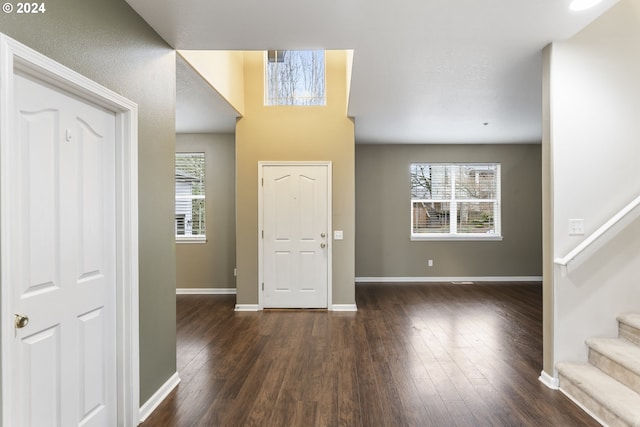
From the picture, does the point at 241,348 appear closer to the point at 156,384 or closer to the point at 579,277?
the point at 156,384

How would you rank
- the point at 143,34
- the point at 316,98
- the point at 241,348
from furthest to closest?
1. the point at 316,98
2. the point at 241,348
3. the point at 143,34

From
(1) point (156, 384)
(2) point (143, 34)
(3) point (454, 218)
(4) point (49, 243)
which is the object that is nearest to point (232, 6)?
(2) point (143, 34)

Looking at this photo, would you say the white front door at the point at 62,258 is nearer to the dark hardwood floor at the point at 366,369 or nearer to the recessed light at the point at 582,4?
the dark hardwood floor at the point at 366,369

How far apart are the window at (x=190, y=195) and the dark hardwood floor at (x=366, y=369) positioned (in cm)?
136

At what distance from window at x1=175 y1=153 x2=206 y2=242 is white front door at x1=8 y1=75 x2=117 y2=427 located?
359cm

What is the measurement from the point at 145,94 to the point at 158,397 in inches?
80.4

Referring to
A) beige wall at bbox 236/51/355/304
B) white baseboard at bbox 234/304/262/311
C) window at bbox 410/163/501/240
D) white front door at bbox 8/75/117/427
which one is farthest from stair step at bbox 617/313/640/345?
window at bbox 410/163/501/240

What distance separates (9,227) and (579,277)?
332 centimetres

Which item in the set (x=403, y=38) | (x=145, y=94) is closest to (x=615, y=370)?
(x=403, y=38)

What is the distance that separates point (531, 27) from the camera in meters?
2.28

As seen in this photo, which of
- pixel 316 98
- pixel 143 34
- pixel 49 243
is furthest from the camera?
pixel 316 98

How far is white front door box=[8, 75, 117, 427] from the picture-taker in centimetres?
140

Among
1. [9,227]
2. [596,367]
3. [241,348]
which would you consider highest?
[9,227]

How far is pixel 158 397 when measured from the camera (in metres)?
2.32
